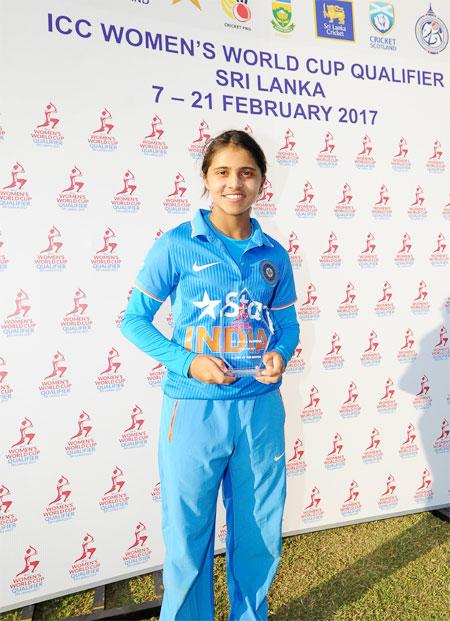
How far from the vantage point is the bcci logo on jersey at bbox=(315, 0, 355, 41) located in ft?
8.05

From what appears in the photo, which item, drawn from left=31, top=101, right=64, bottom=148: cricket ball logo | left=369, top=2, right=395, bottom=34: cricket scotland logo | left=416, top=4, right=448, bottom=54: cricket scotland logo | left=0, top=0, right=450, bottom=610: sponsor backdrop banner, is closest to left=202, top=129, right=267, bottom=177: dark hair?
left=0, top=0, right=450, bottom=610: sponsor backdrop banner

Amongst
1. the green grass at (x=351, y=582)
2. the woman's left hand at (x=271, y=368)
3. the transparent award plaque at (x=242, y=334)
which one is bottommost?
the green grass at (x=351, y=582)

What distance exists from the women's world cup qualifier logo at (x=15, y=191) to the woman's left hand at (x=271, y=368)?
4.59 feet

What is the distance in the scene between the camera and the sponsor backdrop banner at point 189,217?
208 cm

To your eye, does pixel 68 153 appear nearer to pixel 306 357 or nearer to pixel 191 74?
pixel 191 74

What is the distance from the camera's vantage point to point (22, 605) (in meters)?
2.14

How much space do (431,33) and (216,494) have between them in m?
2.91

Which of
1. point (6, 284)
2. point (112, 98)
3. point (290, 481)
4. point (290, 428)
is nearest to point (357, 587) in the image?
point (290, 481)

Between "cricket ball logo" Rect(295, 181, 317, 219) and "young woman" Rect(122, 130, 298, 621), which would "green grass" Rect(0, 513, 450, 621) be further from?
"cricket ball logo" Rect(295, 181, 317, 219)

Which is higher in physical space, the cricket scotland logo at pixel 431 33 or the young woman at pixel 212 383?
the cricket scotland logo at pixel 431 33

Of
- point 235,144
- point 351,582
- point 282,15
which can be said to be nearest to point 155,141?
point 235,144

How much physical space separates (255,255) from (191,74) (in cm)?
126

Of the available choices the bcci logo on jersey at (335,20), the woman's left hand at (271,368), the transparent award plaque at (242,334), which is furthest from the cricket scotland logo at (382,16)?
the woman's left hand at (271,368)

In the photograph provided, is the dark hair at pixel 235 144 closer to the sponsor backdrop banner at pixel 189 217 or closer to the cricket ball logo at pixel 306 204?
the sponsor backdrop banner at pixel 189 217
